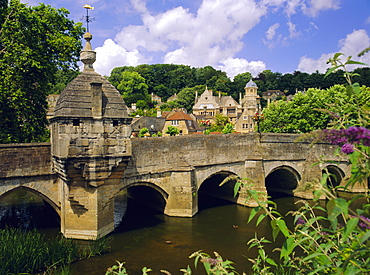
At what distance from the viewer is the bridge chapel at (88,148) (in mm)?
14336

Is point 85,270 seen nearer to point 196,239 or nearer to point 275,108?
point 196,239

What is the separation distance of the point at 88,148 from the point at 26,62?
737cm

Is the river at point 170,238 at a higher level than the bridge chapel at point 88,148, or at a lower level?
lower

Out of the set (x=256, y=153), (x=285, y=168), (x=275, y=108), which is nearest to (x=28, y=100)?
(x=256, y=153)

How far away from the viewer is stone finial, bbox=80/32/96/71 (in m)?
15.3

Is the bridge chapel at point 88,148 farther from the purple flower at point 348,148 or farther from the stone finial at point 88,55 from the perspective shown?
the purple flower at point 348,148

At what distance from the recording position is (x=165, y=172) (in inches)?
776

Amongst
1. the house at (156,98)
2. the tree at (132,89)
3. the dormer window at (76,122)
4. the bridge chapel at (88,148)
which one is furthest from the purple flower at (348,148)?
the house at (156,98)

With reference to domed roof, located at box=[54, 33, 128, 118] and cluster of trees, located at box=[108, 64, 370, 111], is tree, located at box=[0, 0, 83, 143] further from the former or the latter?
cluster of trees, located at box=[108, 64, 370, 111]

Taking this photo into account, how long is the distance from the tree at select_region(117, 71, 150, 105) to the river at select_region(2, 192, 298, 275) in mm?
72287

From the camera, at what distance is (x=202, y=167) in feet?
70.5

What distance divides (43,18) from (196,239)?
54.5 feet

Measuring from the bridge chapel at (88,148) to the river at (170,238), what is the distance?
1909 millimetres

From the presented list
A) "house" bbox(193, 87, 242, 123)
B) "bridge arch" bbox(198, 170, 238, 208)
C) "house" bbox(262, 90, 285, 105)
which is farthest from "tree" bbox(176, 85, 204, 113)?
"bridge arch" bbox(198, 170, 238, 208)
